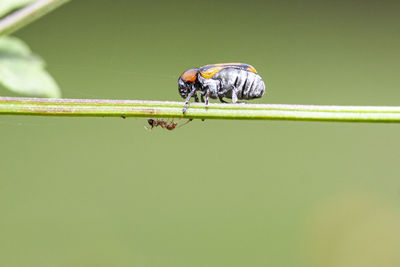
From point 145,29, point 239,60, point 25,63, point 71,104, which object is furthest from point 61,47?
point 71,104

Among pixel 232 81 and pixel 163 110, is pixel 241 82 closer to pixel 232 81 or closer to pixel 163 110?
pixel 232 81

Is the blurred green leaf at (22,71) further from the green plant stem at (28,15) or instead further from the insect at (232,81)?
the insect at (232,81)

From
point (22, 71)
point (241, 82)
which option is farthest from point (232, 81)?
point (22, 71)

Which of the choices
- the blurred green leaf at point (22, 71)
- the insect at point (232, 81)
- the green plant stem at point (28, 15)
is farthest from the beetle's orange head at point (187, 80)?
the green plant stem at point (28, 15)

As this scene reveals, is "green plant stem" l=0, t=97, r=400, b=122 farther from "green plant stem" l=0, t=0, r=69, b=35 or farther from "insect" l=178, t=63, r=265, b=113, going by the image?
"insect" l=178, t=63, r=265, b=113

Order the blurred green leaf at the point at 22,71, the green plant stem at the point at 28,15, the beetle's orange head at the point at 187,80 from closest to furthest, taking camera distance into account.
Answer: the green plant stem at the point at 28,15 → the blurred green leaf at the point at 22,71 → the beetle's orange head at the point at 187,80

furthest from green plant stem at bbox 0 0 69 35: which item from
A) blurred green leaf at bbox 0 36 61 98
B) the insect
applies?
the insect

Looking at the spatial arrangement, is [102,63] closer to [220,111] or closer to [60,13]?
[60,13]
